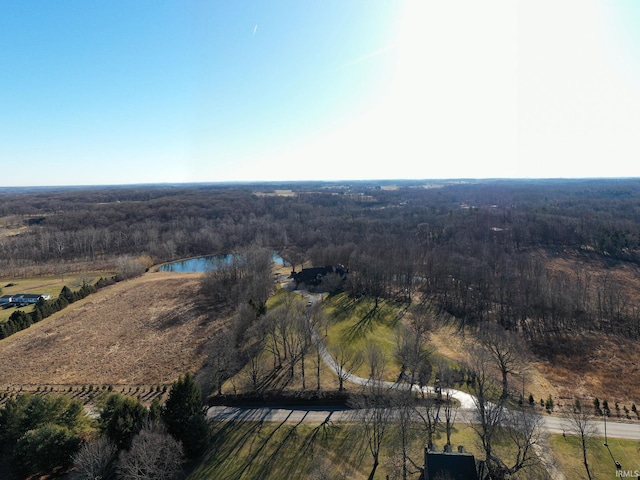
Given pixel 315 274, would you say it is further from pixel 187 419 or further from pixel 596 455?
pixel 596 455

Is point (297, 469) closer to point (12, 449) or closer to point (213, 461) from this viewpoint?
point (213, 461)

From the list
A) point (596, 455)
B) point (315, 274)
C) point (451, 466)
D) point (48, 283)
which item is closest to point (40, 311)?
point (48, 283)

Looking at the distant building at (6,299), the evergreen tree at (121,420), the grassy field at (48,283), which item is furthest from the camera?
the grassy field at (48,283)

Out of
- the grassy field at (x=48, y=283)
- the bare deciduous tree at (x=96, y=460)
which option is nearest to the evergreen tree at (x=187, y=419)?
the bare deciduous tree at (x=96, y=460)

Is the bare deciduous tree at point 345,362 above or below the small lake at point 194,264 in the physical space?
above

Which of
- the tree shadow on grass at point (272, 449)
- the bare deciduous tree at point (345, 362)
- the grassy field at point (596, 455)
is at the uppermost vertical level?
the bare deciduous tree at point (345, 362)

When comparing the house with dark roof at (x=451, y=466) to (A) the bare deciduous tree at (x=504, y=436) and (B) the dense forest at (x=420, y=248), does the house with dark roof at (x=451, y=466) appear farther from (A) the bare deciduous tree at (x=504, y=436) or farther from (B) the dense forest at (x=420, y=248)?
(B) the dense forest at (x=420, y=248)

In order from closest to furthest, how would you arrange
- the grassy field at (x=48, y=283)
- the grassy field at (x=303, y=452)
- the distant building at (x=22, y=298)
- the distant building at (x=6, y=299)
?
the grassy field at (x=303, y=452) < the distant building at (x=22, y=298) < the distant building at (x=6, y=299) < the grassy field at (x=48, y=283)
